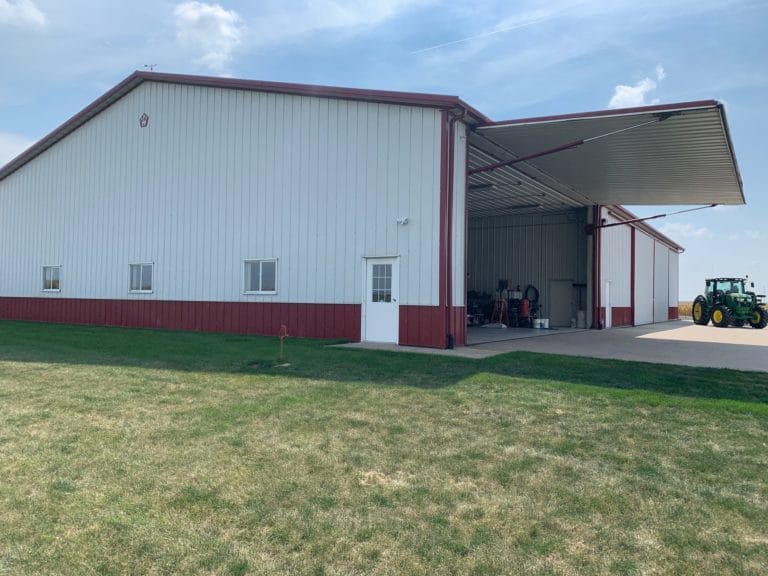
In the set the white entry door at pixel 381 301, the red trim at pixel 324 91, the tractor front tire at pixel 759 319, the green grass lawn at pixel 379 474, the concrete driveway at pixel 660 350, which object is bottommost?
the green grass lawn at pixel 379 474

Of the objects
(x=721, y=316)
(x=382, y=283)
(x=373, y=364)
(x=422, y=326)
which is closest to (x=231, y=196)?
(x=382, y=283)

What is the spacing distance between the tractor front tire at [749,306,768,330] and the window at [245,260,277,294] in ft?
77.4

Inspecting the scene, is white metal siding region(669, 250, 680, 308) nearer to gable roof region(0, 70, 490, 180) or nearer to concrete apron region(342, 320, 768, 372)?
concrete apron region(342, 320, 768, 372)

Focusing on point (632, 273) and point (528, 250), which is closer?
point (528, 250)

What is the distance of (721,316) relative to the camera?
2805cm

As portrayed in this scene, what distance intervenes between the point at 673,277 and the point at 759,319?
11.6 m

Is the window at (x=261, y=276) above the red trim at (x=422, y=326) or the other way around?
above

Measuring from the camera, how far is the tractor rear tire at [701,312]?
2948 cm

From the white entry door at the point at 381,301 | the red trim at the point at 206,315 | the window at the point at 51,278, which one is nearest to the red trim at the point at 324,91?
the white entry door at the point at 381,301

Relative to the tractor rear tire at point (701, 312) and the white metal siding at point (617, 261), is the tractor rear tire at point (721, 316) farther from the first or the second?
the white metal siding at point (617, 261)

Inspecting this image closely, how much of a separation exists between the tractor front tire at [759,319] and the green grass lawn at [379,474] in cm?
2193

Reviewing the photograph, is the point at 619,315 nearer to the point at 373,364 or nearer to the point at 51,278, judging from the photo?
the point at 373,364

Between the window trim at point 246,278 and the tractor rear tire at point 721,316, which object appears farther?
the tractor rear tire at point 721,316

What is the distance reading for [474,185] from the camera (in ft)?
65.0
